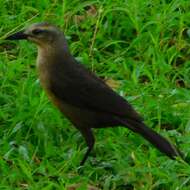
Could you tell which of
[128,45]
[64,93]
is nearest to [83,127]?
[64,93]

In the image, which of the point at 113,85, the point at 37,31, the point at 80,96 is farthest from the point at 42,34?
the point at 113,85

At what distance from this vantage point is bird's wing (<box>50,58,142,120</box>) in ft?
23.2

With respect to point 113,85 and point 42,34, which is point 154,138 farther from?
point 113,85

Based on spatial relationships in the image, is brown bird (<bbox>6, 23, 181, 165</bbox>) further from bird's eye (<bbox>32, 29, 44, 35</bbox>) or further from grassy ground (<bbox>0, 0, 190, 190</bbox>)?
grassy ground (<bbox>0, 0, 190, 190</bbox>)

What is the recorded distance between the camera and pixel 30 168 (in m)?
6.84

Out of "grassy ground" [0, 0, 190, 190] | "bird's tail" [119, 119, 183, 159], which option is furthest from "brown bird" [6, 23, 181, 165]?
"grassy ground" [0, 0, 190, 190]

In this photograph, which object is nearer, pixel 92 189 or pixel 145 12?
pixel 92 189

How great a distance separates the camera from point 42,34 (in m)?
7.29

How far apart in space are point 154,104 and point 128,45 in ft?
4.09

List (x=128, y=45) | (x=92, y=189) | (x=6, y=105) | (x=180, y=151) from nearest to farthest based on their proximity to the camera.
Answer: (x=92, y=189) < (x=180, y=151) < (x=6, y=105) < (x=128, y=45)

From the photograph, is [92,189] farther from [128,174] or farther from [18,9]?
[18,9]

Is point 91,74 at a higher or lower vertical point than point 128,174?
higher

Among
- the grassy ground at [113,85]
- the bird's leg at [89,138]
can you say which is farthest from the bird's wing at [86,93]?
the grassy ground at [113,85]

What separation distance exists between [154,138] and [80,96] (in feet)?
2.05
